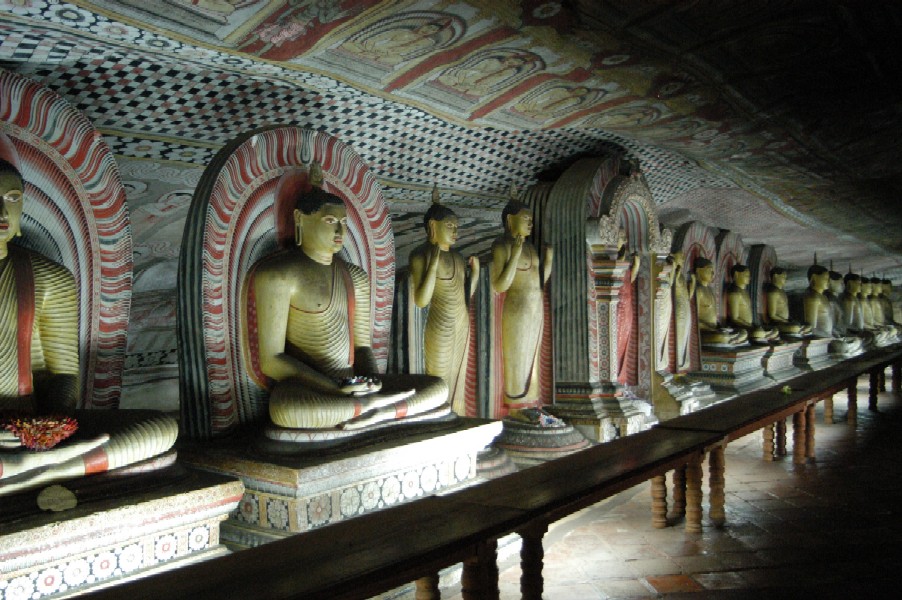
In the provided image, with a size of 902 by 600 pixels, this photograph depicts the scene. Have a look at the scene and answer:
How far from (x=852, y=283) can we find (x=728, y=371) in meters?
7.95

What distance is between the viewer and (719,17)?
427 cm

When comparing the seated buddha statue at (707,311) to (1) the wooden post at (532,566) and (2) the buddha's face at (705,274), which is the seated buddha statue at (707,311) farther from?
(1) the wooden post at (532,566)

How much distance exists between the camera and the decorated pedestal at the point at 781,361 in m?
10.8

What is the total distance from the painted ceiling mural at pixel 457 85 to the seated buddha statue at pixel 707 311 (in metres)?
1.88

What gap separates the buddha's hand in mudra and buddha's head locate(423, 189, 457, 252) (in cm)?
149

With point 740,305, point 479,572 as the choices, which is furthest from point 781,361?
point 479,572

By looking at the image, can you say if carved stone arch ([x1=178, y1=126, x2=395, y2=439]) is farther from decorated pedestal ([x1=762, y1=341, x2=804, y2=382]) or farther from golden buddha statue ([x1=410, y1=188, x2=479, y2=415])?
decorated pedestal ([x1=762, y1=341, x2=804, y2=382])

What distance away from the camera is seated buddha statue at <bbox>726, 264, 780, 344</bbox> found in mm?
10977

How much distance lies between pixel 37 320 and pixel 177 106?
191 centimetres

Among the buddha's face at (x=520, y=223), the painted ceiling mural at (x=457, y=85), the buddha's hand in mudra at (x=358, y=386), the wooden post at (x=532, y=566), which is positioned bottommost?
the wooden post at (x=532, y=566)

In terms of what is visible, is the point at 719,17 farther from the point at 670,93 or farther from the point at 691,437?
the point at 691,437

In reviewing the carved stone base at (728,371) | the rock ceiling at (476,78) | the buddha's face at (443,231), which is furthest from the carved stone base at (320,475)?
the carved stone base at (728,371)

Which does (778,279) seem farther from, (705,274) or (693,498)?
(693,498)

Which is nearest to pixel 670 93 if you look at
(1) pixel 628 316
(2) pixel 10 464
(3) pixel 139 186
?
(1) pixel 628 316
